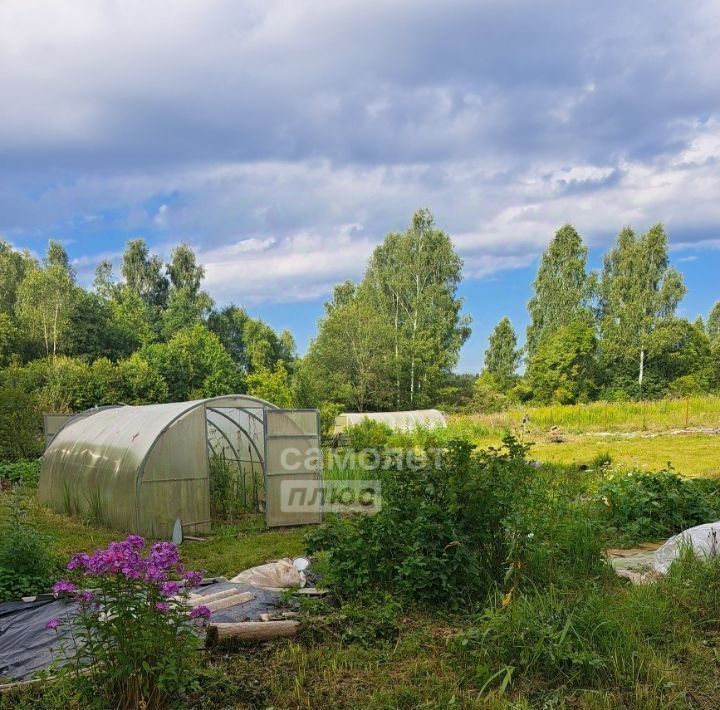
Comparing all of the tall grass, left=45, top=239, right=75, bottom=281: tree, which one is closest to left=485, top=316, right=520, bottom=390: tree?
the tall grass

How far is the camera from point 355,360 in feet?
120

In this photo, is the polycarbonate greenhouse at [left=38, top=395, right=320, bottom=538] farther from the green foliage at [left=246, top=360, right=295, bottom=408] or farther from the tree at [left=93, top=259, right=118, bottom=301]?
the tree at [left=93, top=259, right=118, bottom=301]

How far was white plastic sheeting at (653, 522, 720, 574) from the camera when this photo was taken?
18.8 ft

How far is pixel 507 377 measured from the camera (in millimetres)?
45281

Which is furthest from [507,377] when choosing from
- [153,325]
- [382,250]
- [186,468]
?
[186,468]

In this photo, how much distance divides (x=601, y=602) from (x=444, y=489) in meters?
1.36

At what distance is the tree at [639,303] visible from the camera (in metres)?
38.3

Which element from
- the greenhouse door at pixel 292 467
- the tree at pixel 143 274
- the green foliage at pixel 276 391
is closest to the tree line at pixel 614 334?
the green foliage at pixel 276 391

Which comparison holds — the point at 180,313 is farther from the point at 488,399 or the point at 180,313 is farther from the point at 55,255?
the point at 488,399

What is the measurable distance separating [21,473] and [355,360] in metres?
22.6

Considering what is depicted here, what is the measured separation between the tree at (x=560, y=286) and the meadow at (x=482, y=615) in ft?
114

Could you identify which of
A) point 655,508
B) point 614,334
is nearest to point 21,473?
point 655,508

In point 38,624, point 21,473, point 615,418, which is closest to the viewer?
point 38,624

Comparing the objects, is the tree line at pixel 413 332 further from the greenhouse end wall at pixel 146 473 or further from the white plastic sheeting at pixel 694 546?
the white plastic sheeting at pixel 694 546
